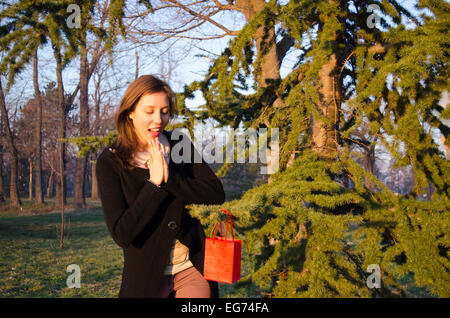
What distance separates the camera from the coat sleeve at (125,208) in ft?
5.73

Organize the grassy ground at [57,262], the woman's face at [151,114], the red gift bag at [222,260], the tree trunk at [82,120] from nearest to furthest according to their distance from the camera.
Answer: the red gift bag at [222,260] < the woman's face at [151,114] < the grassy ground at [57,262] < the tree trunk at [82,120]

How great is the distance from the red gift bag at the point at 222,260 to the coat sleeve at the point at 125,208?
36 cm

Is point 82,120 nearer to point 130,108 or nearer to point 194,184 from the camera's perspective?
point 130,108

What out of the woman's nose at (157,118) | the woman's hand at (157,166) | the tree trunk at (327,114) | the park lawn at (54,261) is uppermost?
the tree trunk at (327,114)

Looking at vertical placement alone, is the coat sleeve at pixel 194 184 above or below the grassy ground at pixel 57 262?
above

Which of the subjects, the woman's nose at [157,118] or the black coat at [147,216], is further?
the woman's nose at [157,118]

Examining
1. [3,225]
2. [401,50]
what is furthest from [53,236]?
[401,50]

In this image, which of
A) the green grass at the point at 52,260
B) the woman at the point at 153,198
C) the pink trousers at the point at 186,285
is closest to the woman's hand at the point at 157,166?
the woman at the point at 153,198

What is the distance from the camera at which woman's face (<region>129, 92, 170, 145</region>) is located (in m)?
1.98

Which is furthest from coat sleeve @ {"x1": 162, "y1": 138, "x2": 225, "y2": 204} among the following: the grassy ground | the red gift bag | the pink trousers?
the grassy ground

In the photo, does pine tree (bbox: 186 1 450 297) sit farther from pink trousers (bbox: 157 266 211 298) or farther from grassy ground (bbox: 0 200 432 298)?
grassy ground (bbox: 0 200 432 298)

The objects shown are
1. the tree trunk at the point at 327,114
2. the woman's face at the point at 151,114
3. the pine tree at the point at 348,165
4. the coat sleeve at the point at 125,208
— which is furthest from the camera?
the tree trunk at the point at 327,114

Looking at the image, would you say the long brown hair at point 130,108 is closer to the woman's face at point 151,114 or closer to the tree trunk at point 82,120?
the woman's face at point 151,114

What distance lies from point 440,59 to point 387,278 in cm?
182
